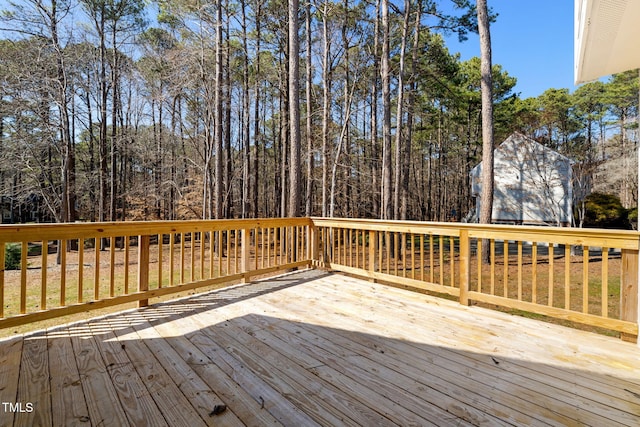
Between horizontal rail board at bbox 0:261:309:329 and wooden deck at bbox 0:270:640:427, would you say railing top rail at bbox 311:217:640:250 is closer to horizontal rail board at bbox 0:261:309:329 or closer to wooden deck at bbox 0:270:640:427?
wooden deck at bbox 0:270:640:427

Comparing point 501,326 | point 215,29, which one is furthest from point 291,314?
point 215,29

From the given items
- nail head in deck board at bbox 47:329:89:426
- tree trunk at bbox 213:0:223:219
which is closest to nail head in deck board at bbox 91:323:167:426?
nail head in deck board at bbox 47:329:89:426

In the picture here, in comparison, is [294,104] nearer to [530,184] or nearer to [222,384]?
[222,384]

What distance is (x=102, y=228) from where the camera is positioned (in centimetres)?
302

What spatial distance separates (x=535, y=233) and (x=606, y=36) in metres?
1.67

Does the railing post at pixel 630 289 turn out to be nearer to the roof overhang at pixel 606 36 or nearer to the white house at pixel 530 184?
the roof overhang at pixel 606 36

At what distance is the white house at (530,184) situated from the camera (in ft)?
42.0

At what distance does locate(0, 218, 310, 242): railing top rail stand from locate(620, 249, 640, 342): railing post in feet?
13.0

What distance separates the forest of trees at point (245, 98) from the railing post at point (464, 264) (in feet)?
10.5

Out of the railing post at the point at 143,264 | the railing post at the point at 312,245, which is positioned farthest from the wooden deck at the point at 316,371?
the railing post at the point at 312,245

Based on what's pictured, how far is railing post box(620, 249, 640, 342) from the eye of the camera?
8.23 feet

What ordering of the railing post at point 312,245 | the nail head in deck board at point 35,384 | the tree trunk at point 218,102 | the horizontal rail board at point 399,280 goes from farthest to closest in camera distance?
the tree trunk at point 218,102
the railing post at point 312,245
the horizontal rail board at point 399,280
the nail head in deck board at point 35,384

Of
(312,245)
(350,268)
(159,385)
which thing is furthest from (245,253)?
(159,385)

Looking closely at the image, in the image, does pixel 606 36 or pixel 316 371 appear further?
pixel 606 36
